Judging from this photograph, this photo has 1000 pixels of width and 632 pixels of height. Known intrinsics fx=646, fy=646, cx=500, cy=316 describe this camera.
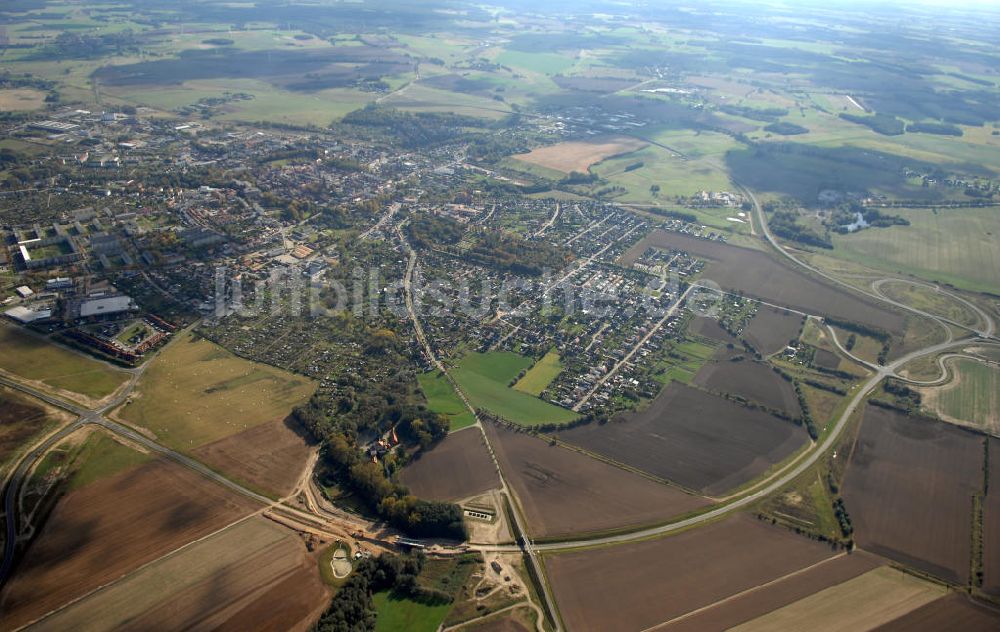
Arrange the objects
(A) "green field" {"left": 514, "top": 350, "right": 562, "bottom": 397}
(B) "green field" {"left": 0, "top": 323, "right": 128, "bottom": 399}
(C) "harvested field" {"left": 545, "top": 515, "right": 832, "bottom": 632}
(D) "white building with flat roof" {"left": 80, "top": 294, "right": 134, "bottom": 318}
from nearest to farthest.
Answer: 1. (C) "harvested field" {"left": 545, "top": 515, "right": 832, "bottom": 632}
2. (B) "green field" {"left": 0, "top": 323, "right": 128, "bottom": 399}
3. (A) "green field" {"left": 514, "top": 350, "right": 562, "bottom": 397}
4. (D) "white building with flat roof" {"left": 80, "top": 294, "right": 134, "bottom": 318}

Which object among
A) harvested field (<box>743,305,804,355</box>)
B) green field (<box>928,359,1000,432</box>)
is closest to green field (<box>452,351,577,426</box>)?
harvested field (<box>743,305,804,355</box>)

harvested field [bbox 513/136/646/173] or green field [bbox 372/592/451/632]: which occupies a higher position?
harvested field [bbox 513/136/646/173]

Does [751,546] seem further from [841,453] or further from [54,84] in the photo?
[54,84]

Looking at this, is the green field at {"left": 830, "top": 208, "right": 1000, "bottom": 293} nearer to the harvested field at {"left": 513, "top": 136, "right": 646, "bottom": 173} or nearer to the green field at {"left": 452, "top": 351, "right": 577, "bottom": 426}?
the harvested field at {"left": 513, "top": 136, "right": 646, "bottom": 173}

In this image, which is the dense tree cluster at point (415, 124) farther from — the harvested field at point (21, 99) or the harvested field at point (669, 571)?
the harvested field at point (669, 571)

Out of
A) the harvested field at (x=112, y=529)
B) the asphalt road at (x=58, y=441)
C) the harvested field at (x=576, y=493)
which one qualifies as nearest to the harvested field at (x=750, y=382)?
the harvested field at (x=576, y=493)

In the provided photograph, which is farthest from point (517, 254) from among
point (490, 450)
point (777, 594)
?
point (777, 594)

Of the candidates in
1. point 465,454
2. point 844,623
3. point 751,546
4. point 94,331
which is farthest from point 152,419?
point 844,623
